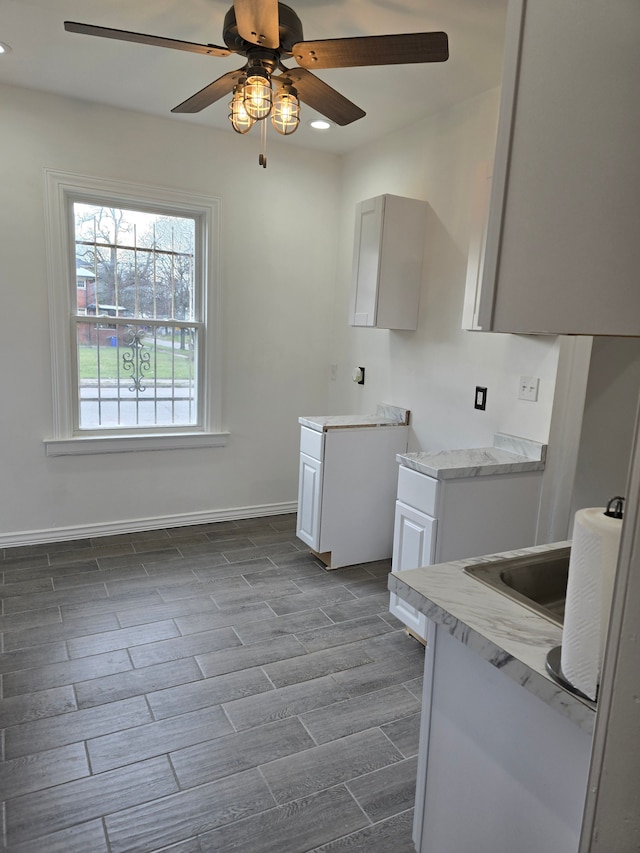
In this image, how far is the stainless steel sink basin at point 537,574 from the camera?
55.6 inches

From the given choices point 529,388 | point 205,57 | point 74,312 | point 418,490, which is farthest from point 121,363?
point 529,388

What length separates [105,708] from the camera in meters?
2.18

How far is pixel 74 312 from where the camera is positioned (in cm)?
365

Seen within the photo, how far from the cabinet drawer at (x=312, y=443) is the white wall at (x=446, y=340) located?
2.19 ft

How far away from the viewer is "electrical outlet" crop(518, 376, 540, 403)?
9.18ft

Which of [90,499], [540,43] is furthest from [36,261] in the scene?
[540,43]

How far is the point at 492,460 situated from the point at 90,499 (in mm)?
2664

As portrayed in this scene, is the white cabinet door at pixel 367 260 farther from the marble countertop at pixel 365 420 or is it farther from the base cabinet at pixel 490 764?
the base cabinet at pixel 490 764

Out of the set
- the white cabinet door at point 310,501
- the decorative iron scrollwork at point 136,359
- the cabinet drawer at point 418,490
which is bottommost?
the white cabinet door at point 310,501

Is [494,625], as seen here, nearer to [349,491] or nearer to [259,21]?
[259,21]

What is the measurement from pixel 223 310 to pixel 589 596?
3.55 metres

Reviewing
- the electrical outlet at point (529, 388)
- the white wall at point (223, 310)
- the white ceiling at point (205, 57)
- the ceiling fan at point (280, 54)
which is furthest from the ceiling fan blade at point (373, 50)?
the white wall at point (223, 310)

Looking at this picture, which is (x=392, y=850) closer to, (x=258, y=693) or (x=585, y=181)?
(x=258, y=693)

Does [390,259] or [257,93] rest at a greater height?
[257,93]
